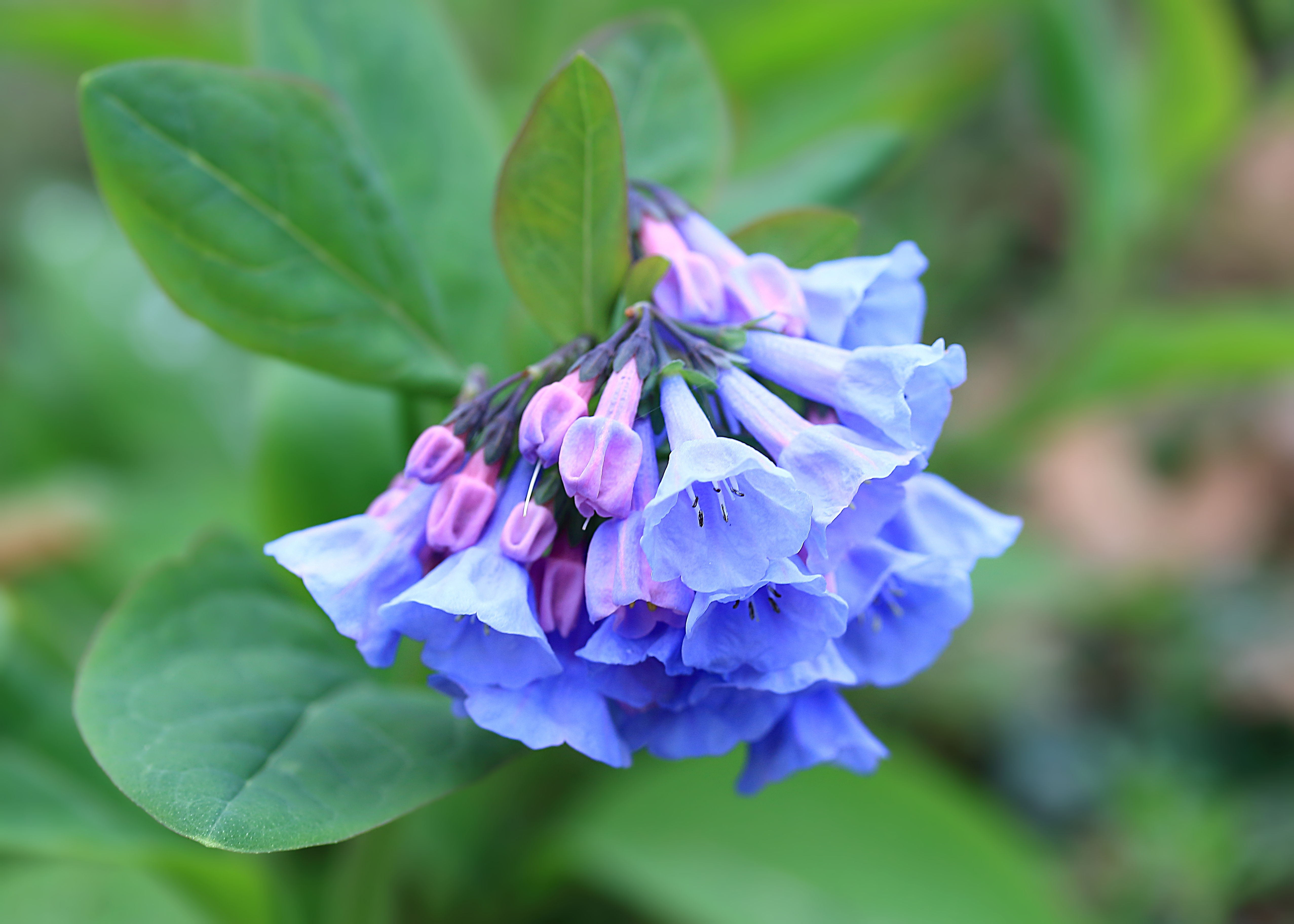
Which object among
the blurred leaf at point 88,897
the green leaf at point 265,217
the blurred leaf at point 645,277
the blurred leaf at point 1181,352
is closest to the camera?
the blurred leaf at point 645,277

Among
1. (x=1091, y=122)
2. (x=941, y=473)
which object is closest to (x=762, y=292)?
(x=941, y=473)

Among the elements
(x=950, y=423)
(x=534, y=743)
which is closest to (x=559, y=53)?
(x=950, y=423)

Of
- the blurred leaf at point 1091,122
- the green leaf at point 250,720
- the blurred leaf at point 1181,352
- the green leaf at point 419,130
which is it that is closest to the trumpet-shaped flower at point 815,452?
the green leaf at point 250,720

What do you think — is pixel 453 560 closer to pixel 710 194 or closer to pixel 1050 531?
pixel 710 194

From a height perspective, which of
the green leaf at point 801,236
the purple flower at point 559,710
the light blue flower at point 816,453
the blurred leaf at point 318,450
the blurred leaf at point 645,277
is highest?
the blurred leaf at point 645,277

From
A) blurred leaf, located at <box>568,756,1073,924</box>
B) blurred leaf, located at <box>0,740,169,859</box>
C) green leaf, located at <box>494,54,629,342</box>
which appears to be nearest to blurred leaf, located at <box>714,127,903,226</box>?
green leaf, located at <box>494,54,629,342</box>

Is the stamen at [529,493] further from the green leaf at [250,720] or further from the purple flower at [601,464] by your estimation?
the green leaf at [250,720]
